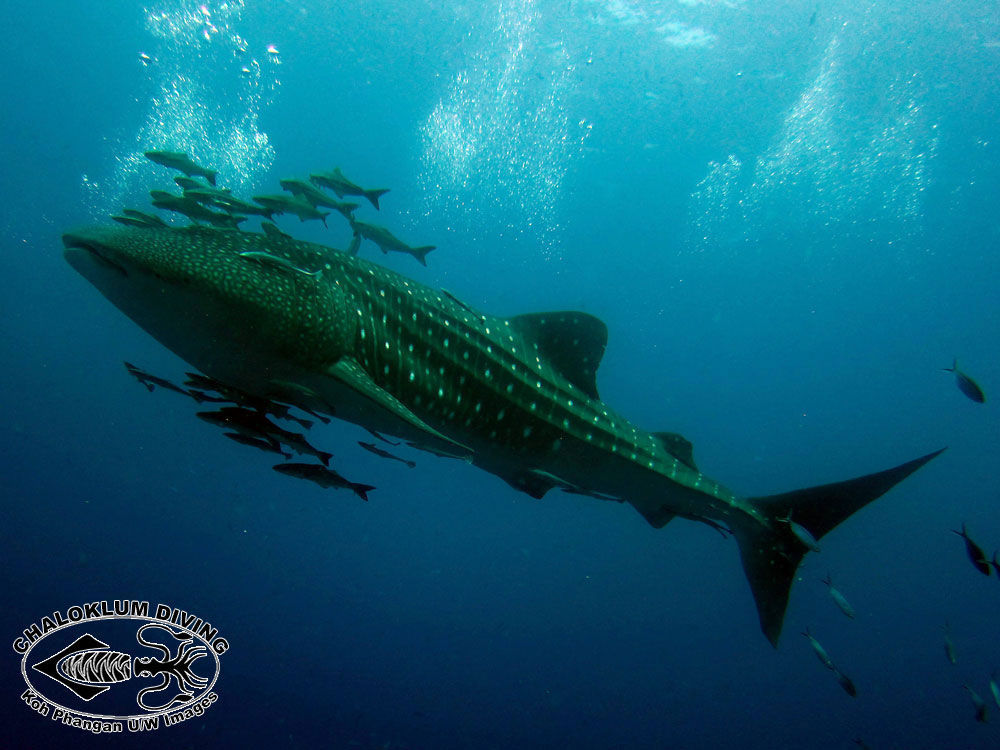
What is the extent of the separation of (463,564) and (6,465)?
135ft

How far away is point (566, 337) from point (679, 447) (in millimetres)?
1804

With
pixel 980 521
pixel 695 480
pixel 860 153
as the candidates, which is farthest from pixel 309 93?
pixel 980 521

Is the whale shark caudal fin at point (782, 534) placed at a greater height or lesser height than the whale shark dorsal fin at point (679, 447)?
lesser

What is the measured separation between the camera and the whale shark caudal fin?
5.75 m

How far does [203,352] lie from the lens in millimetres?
3705

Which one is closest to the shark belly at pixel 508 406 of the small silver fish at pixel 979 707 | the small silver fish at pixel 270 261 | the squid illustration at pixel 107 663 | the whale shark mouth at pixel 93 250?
the small silver fish at pixel 270 261

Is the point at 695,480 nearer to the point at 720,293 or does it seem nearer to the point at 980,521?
the point at 720,293

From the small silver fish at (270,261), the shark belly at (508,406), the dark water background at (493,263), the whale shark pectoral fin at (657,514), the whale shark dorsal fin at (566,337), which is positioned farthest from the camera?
the dark water background at (493,263)

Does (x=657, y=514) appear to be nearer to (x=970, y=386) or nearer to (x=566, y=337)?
(x=566, y=337)

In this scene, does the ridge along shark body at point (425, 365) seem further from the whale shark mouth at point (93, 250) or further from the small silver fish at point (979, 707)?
the small silver fish at point (979, 707)

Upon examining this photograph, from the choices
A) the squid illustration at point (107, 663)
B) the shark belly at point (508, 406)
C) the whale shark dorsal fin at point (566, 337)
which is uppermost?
the whale shark dorsal fin at point (566, 337)

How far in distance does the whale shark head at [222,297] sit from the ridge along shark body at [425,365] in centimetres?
1

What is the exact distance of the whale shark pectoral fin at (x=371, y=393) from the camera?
138 inches

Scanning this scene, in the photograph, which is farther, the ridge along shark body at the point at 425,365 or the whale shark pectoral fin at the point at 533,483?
the whale shark pectoral fin at the point at 533,483
